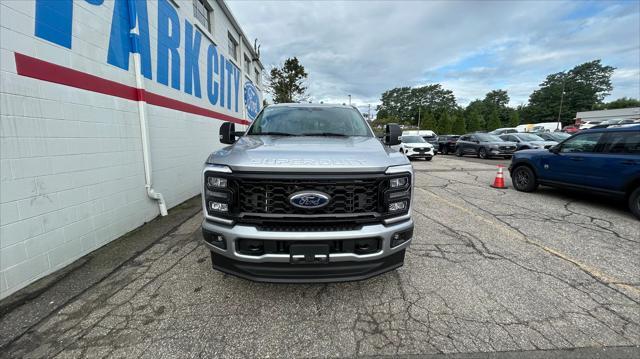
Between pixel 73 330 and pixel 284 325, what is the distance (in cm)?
168

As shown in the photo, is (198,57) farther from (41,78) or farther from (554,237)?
(554,237)

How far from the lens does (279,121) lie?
374 cm

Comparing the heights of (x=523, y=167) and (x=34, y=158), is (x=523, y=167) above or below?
below

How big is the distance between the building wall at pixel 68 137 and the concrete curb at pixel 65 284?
0.45 feet

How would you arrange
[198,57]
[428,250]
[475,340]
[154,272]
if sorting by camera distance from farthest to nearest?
[198,57], [428,250], [154,272], [475,340]

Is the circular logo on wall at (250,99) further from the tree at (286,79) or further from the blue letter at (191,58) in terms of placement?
the tree at (286,79)

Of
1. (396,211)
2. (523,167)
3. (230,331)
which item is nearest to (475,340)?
(396,211)

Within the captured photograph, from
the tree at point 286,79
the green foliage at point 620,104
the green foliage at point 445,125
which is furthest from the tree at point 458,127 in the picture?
the green foliage at point 620,104

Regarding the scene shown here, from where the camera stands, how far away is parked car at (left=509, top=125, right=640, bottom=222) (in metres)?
5.04

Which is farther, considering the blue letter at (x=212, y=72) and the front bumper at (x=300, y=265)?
the blue letter at (x=212, y=72)

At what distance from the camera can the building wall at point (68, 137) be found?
2.77 meters

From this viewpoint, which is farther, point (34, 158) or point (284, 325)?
point (34, 158)

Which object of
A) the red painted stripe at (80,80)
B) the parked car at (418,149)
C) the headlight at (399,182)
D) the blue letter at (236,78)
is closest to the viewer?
the headlight at (399,182)

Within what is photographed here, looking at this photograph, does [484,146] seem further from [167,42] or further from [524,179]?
[167,42]
